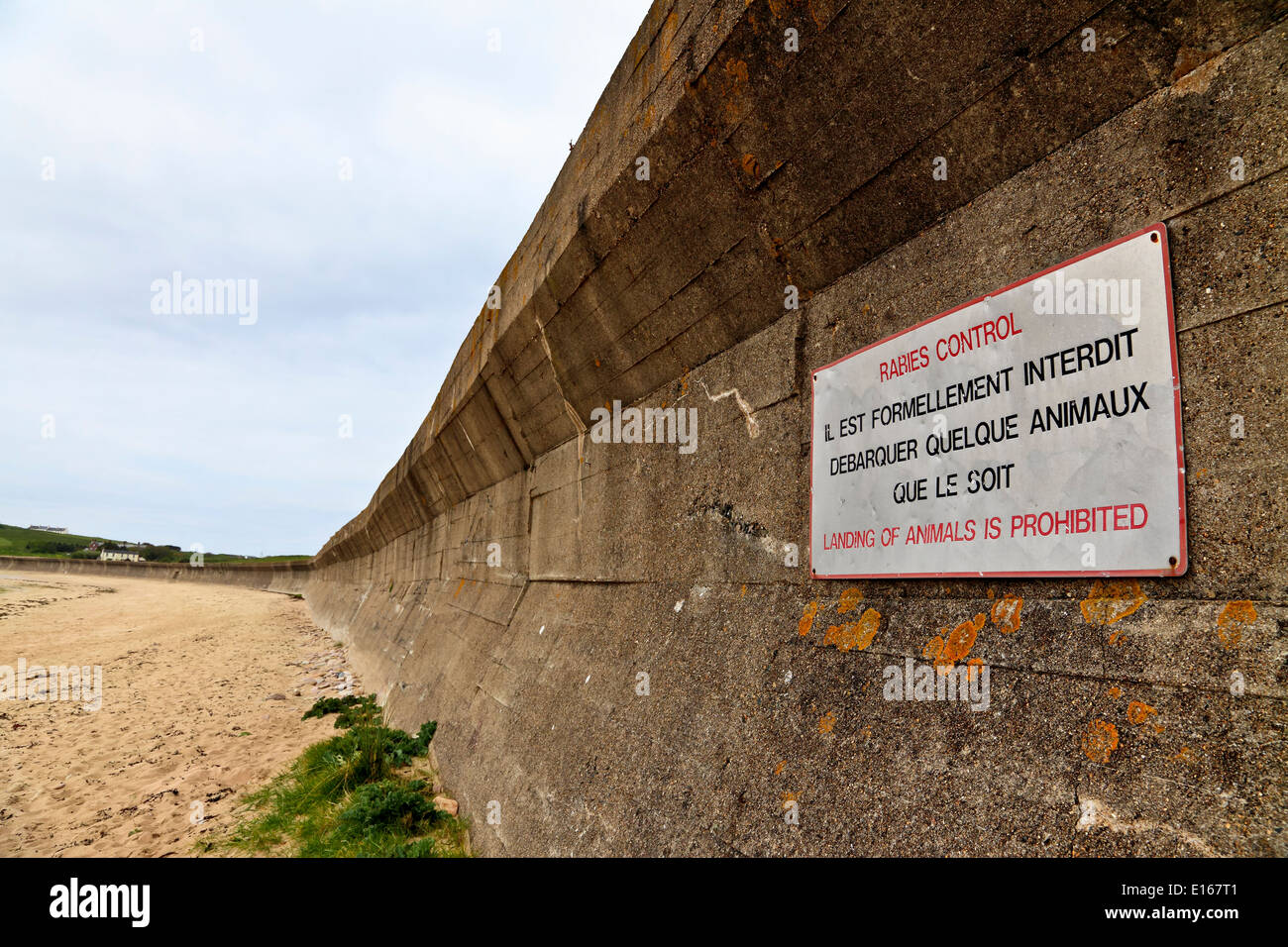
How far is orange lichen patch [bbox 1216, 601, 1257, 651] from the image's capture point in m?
1.62

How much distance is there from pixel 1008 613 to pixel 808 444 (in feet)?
4.24

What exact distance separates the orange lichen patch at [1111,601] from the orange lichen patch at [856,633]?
0.82 meters

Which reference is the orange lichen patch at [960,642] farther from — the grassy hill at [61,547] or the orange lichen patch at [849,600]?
the grassy hill at [61,547]

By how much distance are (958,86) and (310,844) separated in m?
6.20

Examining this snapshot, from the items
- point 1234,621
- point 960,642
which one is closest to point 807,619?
point 960,642

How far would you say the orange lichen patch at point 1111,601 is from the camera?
1.85 m

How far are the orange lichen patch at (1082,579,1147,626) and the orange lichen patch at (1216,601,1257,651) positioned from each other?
0.60 feet

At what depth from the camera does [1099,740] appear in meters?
1.80

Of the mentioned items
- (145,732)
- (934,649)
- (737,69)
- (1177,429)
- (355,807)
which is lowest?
(145,732)

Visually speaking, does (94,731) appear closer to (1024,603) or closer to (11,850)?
(11,850)

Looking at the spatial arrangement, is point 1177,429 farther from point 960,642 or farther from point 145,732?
point 145,732

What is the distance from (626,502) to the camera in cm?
509

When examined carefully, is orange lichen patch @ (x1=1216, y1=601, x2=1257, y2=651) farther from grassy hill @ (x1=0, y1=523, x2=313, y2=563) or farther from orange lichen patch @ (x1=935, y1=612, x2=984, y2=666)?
grassy hill @ (x1=0, y1=523, x2=313, y2=563)

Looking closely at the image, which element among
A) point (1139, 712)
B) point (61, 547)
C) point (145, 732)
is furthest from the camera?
point (61, 547)
